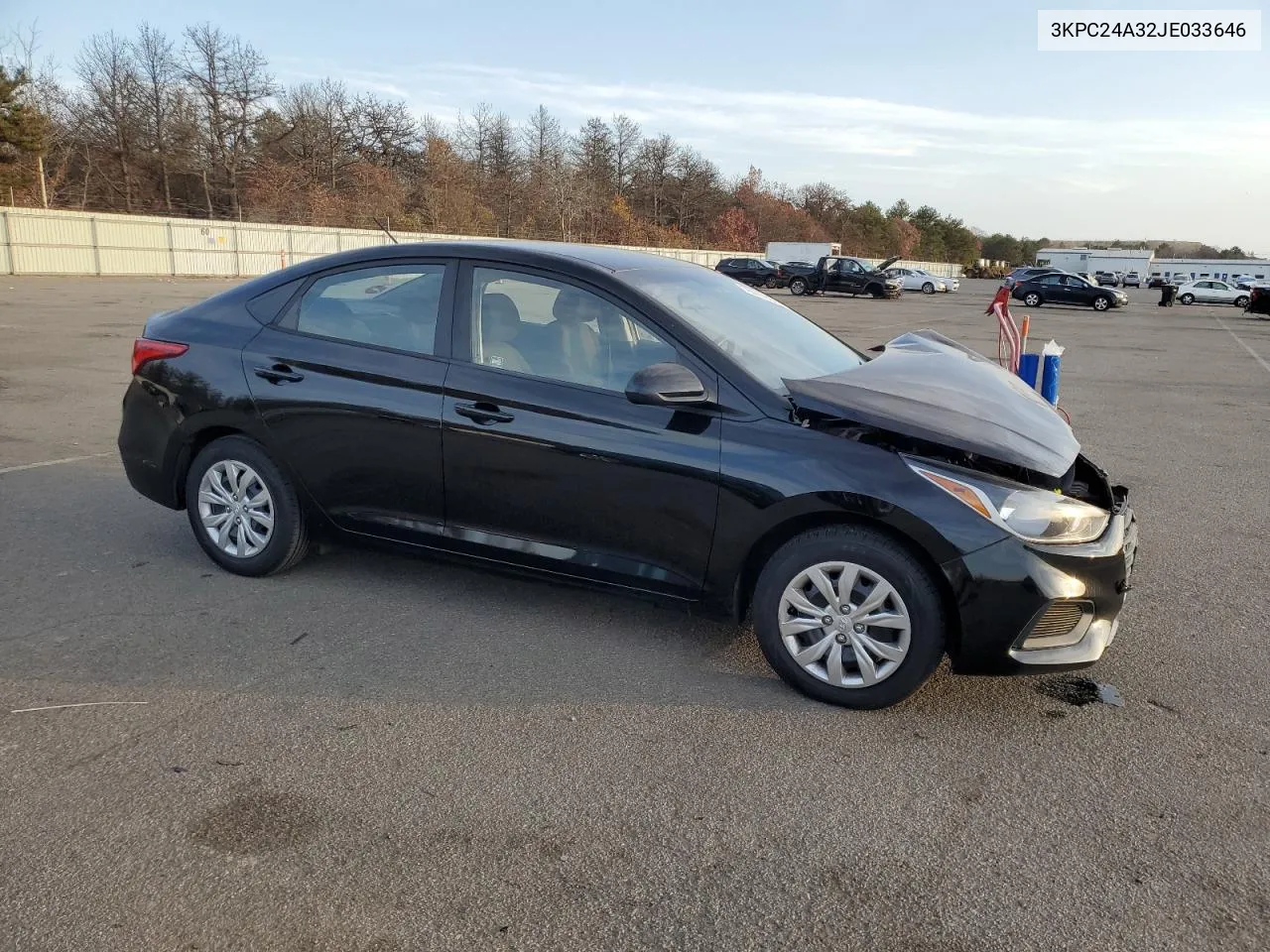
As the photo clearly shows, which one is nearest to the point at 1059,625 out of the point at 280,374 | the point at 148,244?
the point at 280,374

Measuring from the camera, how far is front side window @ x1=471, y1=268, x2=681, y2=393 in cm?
392

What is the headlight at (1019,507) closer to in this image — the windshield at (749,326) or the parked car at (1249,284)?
the windshield at (749,326)

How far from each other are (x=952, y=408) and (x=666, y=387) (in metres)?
1.11

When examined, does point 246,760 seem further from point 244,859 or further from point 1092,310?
point 1092,310

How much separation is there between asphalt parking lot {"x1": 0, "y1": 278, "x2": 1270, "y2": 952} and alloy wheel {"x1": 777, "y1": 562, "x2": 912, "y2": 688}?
184mm

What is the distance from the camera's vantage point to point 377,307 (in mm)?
4453

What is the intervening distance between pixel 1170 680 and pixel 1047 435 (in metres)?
1.12

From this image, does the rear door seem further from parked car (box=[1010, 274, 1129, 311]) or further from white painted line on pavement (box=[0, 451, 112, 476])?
parked car (box=[1010, 274, 1129, 311])

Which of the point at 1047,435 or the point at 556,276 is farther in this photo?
the point at 556,276

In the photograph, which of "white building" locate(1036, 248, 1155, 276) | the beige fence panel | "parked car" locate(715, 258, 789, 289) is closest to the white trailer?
"parked car" locate(715, 258, 789, 289)

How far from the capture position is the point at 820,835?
281 centimetres

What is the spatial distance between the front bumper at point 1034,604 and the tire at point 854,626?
117 millimetres

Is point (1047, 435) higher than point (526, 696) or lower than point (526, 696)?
higher

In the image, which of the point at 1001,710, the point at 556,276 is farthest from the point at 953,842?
the point at 556,276
